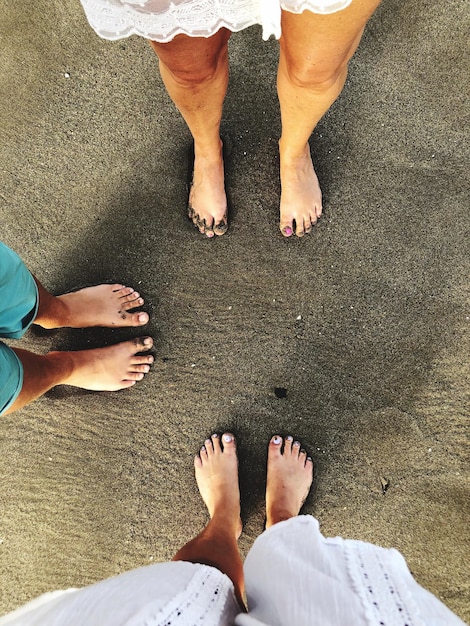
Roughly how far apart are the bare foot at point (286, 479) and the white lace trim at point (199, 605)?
561mm

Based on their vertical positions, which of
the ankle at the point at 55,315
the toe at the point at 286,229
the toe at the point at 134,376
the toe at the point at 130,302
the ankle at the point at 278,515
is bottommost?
the ankle at the point at 278,515

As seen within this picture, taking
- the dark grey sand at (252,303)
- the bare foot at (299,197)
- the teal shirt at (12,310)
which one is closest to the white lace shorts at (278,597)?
the teal shirt at (12,310)

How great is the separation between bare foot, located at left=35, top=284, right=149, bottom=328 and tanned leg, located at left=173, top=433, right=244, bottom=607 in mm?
401

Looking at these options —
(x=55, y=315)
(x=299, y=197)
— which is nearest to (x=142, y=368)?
(x=55, y=315)

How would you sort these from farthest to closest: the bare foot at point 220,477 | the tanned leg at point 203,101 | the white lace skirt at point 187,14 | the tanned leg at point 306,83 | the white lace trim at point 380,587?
1. the bare foot at point 220,477
2. the tanned leg at point 203,101
3. the tanned leg at point 306,83
4. the white lace skirt at point 187,14
5. the white lace trim at point 380,587

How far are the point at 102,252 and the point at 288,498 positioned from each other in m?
0.84

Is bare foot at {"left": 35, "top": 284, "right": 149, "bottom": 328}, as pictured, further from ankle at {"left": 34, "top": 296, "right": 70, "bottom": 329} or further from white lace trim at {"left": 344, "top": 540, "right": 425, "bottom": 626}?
white lace trim at {"left": 344, "top": 540, "right": 425, "bottom": 626}

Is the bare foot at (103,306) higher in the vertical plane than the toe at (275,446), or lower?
higher

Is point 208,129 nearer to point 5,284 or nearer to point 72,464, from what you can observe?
point 5,284

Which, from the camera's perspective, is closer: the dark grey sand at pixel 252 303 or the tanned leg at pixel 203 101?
the tanned leg at pixel 203 101

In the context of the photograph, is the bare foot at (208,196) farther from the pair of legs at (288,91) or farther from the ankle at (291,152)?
the ankle at (291,152)

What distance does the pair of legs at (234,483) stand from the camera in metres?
1.16

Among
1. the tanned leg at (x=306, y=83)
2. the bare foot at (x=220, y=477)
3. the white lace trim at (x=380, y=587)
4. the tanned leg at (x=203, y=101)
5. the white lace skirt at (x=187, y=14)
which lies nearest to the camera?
the white lace trim at (x=380, y=587)

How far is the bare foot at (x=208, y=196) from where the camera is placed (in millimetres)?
1266
